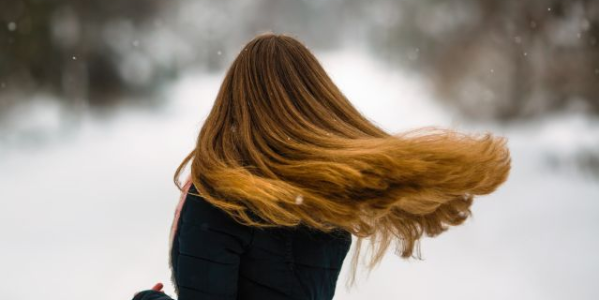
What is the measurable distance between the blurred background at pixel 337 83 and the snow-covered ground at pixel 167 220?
0.07 ft

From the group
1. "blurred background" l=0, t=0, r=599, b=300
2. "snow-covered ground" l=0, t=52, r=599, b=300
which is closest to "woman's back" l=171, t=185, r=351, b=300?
"snow-covered ground" l=0, t=52, r=599, b=300

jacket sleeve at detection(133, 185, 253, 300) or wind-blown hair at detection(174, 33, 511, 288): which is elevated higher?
wind-blown hair at detection(174, 33, 511, 288)

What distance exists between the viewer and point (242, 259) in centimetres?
125

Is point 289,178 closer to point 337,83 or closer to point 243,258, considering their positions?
point 243,258

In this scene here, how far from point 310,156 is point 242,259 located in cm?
24

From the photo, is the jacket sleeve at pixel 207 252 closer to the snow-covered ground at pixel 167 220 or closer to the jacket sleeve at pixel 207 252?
the jacket sleeve at pixel 207 252

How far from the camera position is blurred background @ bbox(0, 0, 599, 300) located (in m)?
4.59

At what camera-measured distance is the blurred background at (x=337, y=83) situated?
15.1ft

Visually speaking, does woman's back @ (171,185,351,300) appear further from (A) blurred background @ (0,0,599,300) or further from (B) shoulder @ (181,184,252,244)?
(A) blurred background @ (0,0,599,300)

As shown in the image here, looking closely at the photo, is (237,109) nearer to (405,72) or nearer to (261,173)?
(261,173)

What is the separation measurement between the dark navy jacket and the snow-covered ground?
395 mm

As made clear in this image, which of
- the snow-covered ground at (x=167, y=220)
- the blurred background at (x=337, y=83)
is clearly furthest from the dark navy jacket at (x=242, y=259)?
the blurred background at (x=337, y=83)

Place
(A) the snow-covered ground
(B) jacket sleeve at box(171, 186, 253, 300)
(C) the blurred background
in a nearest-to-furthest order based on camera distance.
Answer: (B) jacket sleeve at box(171, 186, 253, 300)
(A) the snow-covered ground
(C) the blurred background

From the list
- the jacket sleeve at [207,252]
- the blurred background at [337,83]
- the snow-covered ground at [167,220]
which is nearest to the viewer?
the jacket sleeve at [207,252]
